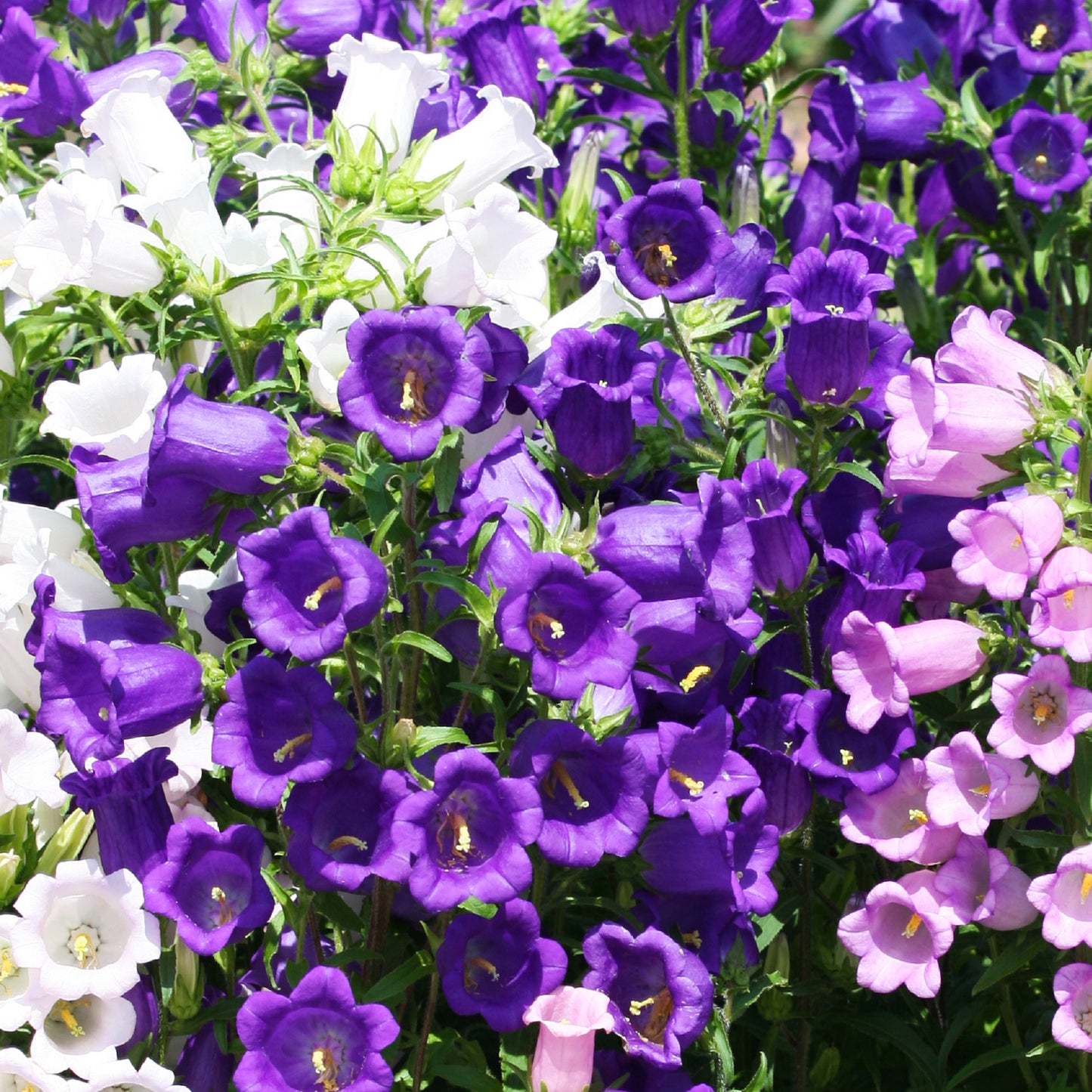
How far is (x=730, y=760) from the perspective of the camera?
254 centimetres

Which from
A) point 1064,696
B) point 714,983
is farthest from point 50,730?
point 1064,696

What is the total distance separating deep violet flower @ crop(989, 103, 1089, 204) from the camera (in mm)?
3699

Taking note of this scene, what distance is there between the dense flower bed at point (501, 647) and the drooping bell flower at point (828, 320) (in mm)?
10

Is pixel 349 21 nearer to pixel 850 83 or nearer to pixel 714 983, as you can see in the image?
pixel 850 83

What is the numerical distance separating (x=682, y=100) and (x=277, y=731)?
82.5 inches

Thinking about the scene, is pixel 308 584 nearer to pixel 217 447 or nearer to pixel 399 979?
pixel 217 447

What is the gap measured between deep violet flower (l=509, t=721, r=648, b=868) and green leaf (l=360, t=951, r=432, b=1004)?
0.32 metres

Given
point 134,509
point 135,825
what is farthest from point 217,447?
point 135,825

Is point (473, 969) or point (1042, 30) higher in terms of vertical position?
point (1042, 30)

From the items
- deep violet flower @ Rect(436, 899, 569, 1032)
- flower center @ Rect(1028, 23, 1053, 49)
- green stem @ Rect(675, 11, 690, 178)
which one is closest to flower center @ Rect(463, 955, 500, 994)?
deep violet flower @ Rect(436, 899, 569, 1032)

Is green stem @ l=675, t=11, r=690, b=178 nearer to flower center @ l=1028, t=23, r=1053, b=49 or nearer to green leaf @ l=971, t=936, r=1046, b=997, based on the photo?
flower center @ l=1028, t=23, r=1053, b=49

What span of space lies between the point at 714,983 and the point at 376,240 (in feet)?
5.06

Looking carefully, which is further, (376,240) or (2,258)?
(2,258)

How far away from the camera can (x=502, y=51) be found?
384cm
